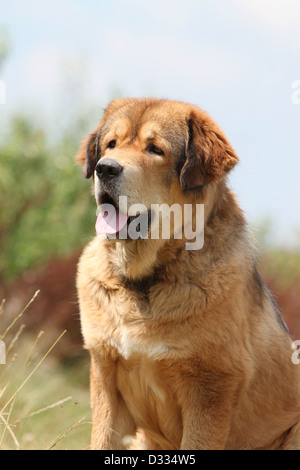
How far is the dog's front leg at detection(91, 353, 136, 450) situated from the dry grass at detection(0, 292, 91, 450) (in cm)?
112

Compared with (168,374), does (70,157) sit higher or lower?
lower

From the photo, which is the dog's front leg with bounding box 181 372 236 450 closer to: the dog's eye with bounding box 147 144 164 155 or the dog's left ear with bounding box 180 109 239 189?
the dog's left ear with bounding box 180 109 239 189

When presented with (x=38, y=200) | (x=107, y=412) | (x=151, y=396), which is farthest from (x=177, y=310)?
(x=38, y=200)

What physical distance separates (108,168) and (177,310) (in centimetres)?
89

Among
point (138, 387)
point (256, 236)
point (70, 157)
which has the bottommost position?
point (70, 157)

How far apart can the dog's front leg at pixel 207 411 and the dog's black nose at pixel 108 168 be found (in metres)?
1.23

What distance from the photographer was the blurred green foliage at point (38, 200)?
12531 millimetres

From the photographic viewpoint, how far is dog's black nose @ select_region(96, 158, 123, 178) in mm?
3541

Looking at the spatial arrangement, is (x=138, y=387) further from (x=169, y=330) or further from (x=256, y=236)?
(x=256, y=236)

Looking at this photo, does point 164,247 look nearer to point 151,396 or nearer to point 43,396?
point 151,396

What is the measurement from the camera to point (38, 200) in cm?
1335
